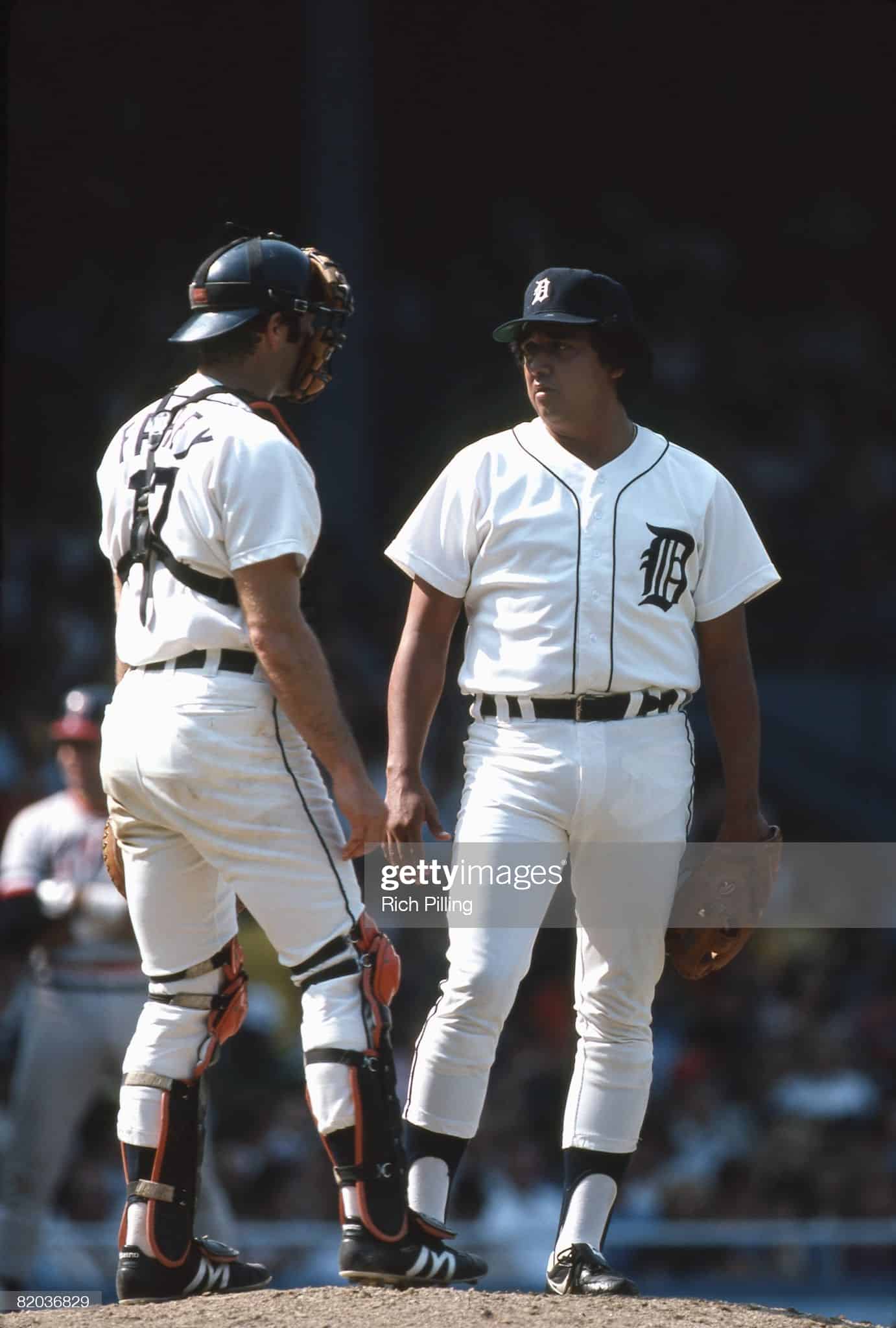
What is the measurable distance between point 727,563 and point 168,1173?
1.67 meters

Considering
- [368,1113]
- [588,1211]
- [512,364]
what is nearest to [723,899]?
[588,1211]

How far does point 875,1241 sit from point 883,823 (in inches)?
168

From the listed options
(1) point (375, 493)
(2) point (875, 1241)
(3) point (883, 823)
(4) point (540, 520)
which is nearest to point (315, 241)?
(1) point (375, 493)

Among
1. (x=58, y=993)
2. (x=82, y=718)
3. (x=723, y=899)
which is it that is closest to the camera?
(x=723, y=899)

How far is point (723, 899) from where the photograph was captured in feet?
12.9

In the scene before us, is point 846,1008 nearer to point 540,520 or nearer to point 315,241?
point 315,241

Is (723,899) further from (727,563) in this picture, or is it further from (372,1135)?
(372,1135)

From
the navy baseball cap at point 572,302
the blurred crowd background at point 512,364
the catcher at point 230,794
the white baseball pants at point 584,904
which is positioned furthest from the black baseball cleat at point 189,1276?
the blurred crowd background at point 512,364

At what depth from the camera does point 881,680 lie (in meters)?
11.5

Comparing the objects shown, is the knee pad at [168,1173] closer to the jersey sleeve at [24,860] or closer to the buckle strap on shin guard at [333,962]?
the buckle strap on shin guard at [333,962]

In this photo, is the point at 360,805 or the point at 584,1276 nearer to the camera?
the point at 360,805

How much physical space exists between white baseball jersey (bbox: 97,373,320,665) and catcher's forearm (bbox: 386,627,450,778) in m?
0.35

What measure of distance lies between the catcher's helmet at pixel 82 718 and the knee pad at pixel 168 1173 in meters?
2.47

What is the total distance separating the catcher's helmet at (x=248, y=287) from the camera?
3705 millimetres
